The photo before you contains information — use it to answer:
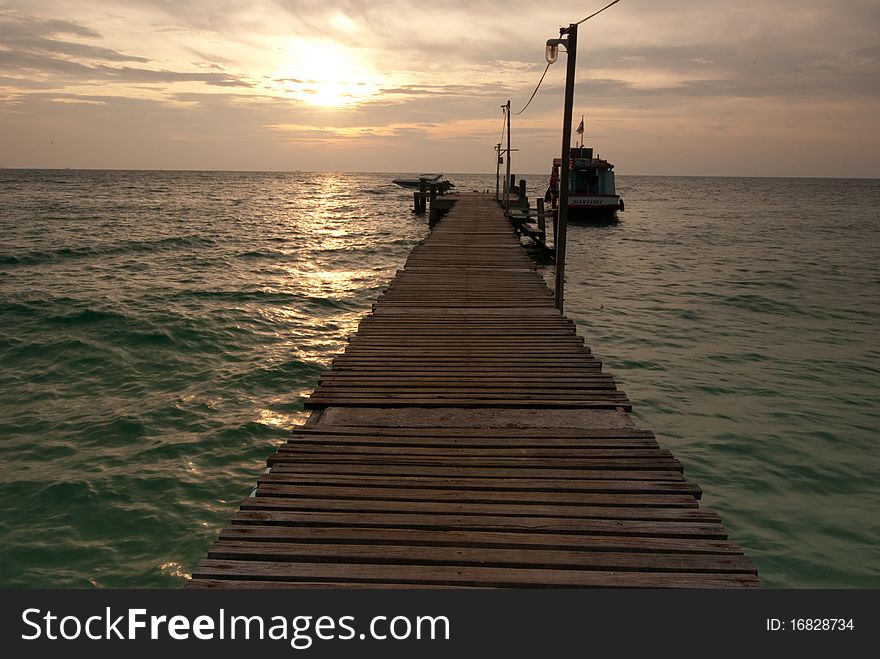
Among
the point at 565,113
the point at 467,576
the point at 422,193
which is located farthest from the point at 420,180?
the point at 467,576

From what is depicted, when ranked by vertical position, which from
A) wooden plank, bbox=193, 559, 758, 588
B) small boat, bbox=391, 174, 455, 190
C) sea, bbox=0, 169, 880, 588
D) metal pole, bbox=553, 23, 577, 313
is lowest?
sea, bbox=0, 169, 880, 588

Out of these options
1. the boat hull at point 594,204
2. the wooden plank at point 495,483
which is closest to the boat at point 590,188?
the boat hull at point 594,204

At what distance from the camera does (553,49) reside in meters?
12.6

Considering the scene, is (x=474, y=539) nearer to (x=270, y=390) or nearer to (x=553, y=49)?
(x=270, y=390)

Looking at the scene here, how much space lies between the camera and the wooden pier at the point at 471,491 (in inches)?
142

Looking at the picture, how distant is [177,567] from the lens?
6.73 meters

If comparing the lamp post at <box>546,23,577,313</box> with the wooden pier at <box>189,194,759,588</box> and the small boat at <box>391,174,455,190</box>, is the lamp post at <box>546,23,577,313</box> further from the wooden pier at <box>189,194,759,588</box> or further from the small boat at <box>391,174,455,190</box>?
the small boat at <box>391,174,455,190</box>

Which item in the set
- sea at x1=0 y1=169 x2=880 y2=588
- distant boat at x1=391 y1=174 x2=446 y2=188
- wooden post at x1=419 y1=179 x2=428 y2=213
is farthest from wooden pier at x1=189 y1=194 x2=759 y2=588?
distant boat at x1=391 y1=174 x2=446 y2=188

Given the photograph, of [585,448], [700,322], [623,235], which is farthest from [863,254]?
[585,448]

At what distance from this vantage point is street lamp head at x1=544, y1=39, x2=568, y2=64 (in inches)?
494

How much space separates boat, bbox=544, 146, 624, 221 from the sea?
2075 centimetres

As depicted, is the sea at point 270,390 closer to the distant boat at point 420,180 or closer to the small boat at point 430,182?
the small boat at point 430,182

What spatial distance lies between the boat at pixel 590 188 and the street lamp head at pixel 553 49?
36481mm

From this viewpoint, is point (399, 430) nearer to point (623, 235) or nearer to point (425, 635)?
point (425, 635)
